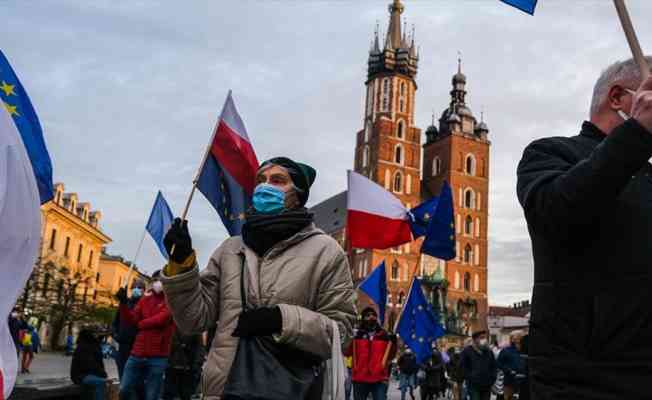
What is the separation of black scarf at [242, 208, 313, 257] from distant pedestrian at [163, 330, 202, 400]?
680cm

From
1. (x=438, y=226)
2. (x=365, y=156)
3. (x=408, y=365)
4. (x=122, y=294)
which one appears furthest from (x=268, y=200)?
(x=365, y=156)

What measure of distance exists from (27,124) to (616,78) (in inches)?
147

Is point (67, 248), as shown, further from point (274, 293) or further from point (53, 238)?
point (274, 293)

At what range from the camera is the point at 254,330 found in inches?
121

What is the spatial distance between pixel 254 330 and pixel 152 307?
5172 mm

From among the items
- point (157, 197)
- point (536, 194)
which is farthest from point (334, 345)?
point (157, 197)

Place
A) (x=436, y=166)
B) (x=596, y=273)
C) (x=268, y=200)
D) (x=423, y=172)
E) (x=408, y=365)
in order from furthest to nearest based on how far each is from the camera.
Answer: (x=423, y=172), (x=436, y=166), (x=408, y=365), (x=268, y=200), (x=596, y=273)

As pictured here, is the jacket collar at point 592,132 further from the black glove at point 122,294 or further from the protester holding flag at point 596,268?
the black glove at point 122,294

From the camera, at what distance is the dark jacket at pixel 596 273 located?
170cm

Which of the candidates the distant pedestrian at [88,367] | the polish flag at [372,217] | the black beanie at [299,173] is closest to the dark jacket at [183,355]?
the distant pedestrian at [88,367]

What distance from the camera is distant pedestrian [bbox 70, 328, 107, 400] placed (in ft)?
25.6

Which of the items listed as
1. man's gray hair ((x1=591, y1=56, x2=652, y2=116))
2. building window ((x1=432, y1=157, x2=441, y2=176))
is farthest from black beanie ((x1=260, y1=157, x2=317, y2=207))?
building window ((x1=432, y1=157, x2=441, y2=176))

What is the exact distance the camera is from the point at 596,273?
5.82 feet

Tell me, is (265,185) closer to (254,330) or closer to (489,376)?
(254,330)
